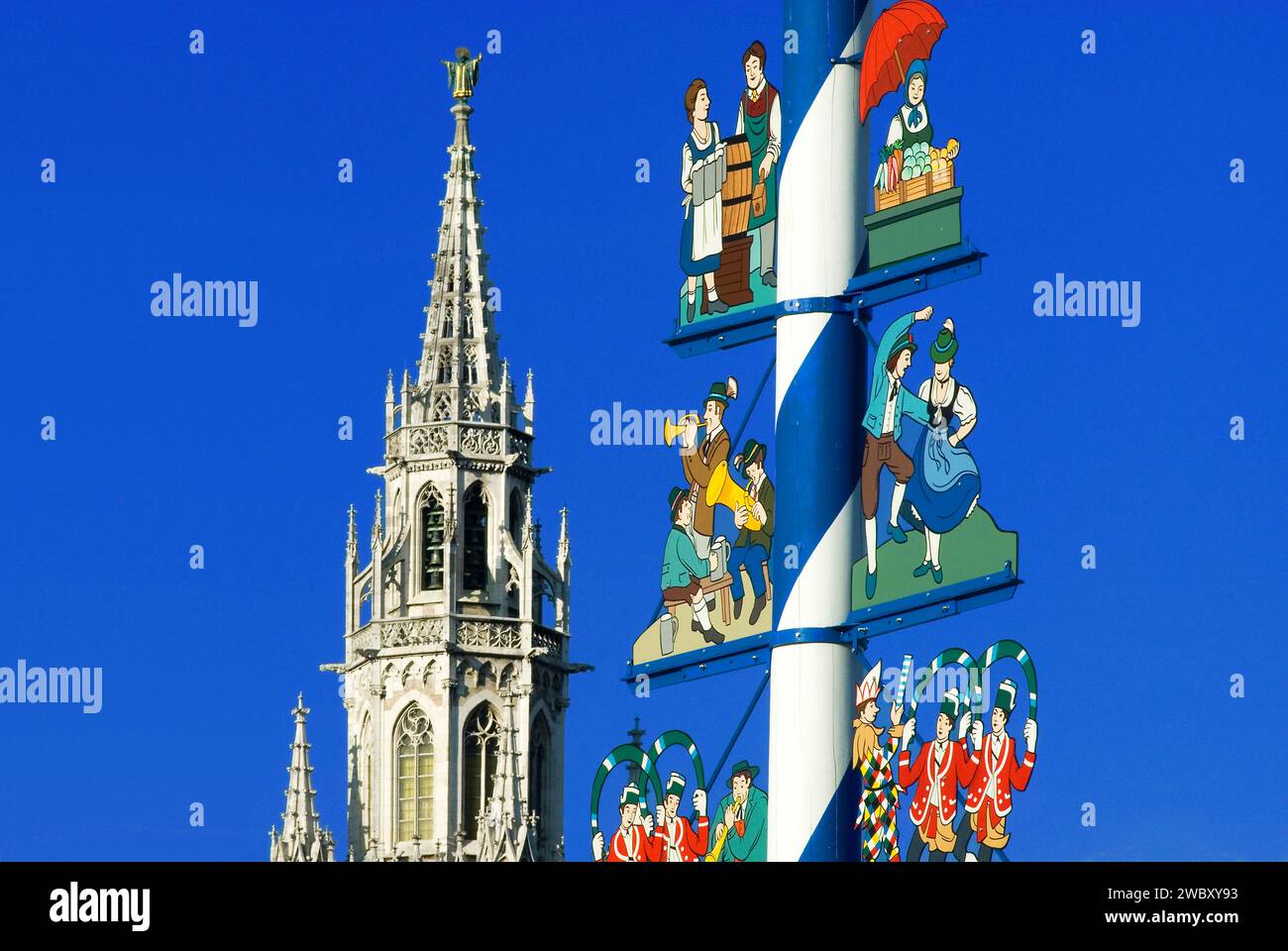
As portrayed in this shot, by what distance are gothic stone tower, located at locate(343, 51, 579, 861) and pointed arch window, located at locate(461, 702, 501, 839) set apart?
3cm

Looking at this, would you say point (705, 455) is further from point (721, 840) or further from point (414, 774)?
point (414, 774)

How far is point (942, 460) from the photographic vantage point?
135 feet

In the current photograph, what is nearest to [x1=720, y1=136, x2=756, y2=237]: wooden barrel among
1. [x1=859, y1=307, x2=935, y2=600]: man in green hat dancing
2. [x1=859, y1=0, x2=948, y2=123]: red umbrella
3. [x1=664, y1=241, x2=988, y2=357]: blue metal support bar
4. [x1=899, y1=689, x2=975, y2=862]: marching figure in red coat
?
[x1=664, y1=241, x2=988, y2=357]: blue metal support bar

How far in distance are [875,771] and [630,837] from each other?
13.0 ft

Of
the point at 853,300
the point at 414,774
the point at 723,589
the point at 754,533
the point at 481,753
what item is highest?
the point at 853,300

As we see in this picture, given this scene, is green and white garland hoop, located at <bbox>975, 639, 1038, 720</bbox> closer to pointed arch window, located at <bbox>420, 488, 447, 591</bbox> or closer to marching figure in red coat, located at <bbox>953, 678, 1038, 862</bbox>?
marching figure in red coat, located at <bbox>953, 678, 1038, 862</bbox>

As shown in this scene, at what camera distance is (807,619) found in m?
42.2
